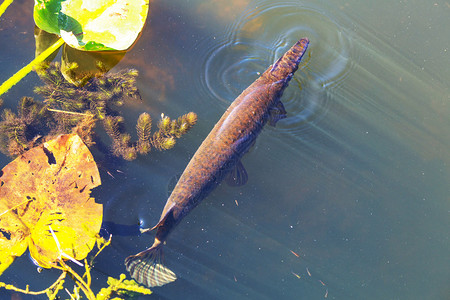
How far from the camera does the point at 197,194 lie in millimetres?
3912

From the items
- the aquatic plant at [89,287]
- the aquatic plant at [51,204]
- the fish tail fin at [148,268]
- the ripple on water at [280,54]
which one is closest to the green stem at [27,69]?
the aquatic plant at [51,204]

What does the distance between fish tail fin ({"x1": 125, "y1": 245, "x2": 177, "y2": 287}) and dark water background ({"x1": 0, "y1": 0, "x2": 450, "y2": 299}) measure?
8.4 inches

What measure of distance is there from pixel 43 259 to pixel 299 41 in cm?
371

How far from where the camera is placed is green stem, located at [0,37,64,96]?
13.1 ft

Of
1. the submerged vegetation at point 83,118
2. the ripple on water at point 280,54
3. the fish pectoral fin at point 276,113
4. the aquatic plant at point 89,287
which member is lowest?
the aquatic plant at point 89,287

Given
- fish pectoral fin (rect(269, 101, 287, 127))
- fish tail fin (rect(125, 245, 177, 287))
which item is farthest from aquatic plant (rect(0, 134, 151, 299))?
fish pectoral fin (rect(269, 101, 287, 127))

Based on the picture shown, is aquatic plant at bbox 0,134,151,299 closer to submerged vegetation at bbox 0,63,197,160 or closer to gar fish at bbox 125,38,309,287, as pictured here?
submerged vegetation at bbox 0,63,197,160

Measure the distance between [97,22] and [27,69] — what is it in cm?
90

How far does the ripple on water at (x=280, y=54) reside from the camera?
4488mm

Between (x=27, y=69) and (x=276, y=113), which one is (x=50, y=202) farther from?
(x=276, y=113)

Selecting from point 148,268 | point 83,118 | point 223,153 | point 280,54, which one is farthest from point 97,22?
point 148,268

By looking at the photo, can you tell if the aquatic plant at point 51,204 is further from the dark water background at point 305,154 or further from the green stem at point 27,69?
the green stem at point 27,69

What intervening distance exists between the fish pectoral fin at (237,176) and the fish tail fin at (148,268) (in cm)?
107

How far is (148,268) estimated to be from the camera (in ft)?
13.6
